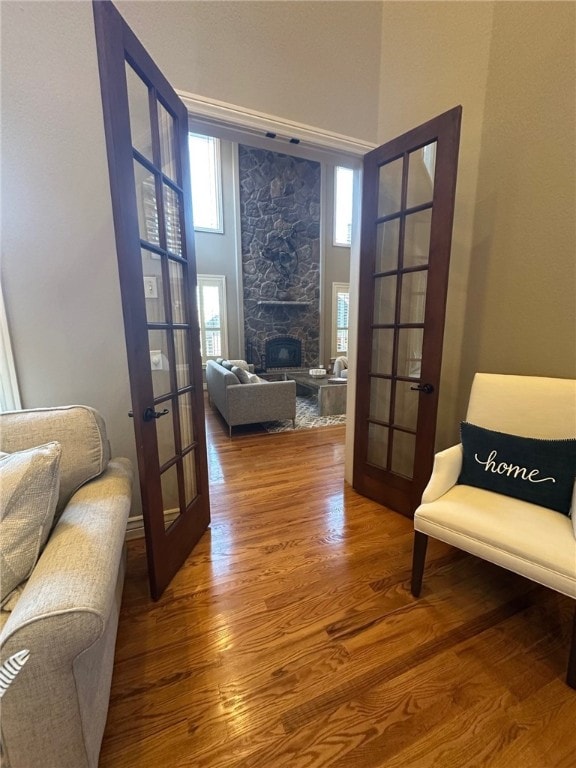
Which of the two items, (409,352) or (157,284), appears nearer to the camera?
(157,284)

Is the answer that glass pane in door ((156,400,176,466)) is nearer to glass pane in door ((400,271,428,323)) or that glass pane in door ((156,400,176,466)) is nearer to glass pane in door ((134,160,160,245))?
glass pane in door ((134,160,160,245))

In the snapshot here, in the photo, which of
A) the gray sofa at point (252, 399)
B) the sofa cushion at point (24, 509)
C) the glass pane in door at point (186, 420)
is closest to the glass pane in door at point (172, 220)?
the glass pane in door at point (186, 420)

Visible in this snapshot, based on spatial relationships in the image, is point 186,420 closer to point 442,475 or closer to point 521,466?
point 442,475

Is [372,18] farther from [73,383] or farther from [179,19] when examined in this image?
[73,383]

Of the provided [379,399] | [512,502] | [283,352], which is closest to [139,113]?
[379,399]

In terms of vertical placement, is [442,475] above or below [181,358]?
below

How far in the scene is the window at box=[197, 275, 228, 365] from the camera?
267 inches

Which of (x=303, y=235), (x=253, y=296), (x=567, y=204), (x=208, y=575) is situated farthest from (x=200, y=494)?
(x=303, y=235)

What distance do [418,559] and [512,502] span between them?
0.49 meters

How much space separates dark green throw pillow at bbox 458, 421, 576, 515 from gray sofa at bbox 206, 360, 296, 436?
8.39ft

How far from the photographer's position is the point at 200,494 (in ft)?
6.51

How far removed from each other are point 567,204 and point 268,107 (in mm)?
1650

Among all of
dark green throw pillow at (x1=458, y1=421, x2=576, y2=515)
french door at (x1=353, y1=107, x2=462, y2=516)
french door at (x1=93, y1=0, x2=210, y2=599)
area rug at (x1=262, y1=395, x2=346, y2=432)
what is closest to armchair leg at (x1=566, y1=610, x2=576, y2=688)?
dark green throw pillow at (x1=458, y1=421, x2=576, y2=515)

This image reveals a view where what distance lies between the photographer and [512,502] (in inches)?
57.1
